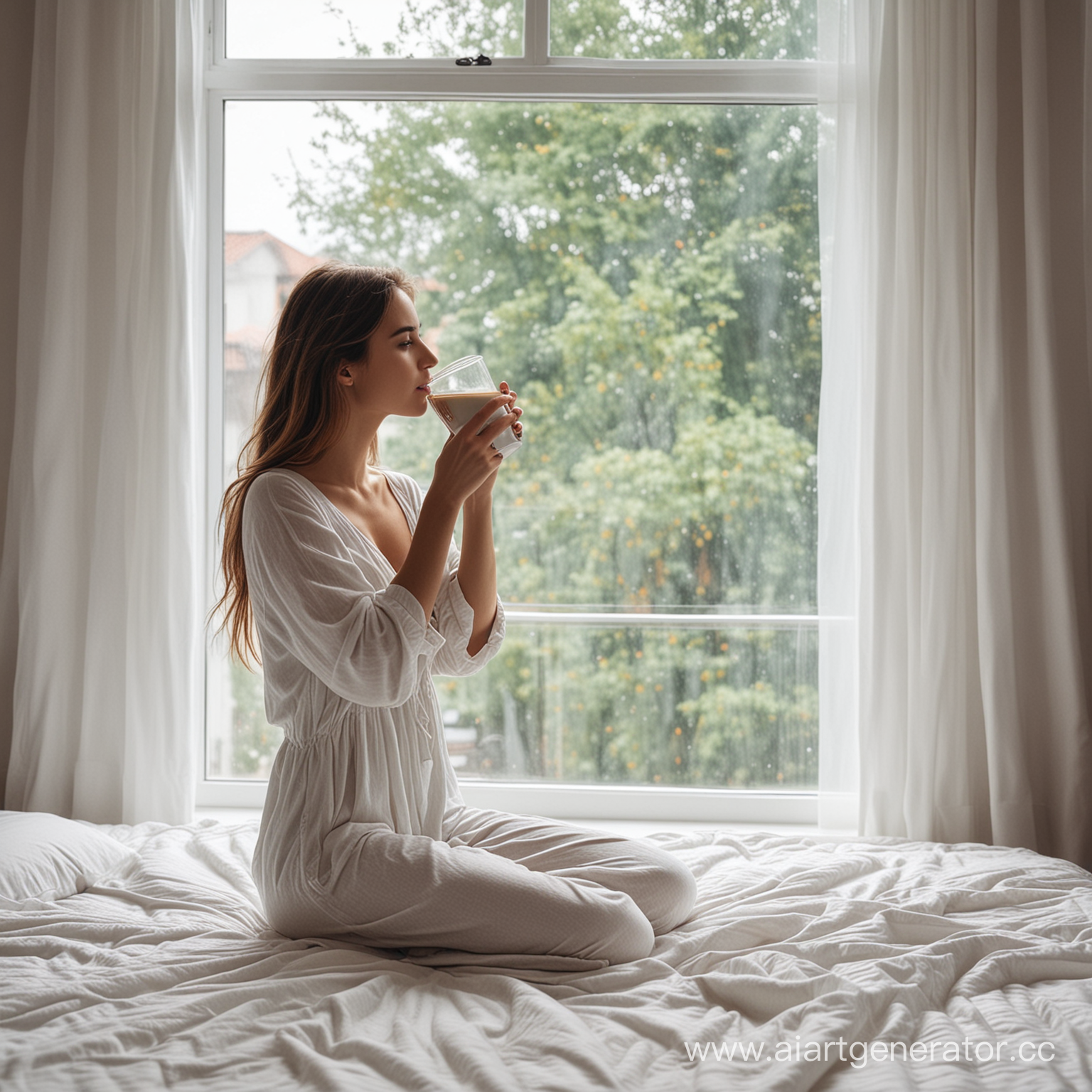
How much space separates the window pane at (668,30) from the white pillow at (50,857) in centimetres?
205

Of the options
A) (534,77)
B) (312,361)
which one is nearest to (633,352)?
(534,77)

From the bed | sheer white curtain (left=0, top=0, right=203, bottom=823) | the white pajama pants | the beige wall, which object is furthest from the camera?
the beige wall

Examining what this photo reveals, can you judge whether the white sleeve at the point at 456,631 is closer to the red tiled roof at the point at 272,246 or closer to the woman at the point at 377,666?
the woman at the point at 377,666

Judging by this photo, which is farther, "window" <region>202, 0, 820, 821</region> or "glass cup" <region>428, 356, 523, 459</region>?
"window" <region>202, 0, 820, 821</region>

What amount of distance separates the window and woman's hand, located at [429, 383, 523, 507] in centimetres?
96

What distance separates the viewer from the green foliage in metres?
2.42

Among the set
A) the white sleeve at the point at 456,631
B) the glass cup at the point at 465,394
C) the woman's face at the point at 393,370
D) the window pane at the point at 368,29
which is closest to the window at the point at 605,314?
the window pane at the point at 368,29

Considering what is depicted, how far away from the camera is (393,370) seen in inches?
63.0

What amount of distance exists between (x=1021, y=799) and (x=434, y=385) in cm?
153

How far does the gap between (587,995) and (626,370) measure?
5.13 ft

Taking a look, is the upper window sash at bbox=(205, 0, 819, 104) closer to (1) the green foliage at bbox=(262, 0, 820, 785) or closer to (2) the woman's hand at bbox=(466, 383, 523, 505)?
(1) the green foliage at bbox=(262, 0, 820, 785)

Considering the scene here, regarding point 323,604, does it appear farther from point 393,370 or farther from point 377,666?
point 393,370

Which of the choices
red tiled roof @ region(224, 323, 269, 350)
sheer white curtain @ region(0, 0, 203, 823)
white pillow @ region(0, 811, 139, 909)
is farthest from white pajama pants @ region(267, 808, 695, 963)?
red tiled roof @ region(224, 323, 269, 350)

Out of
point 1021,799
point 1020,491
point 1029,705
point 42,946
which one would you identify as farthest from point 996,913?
point 42,946
